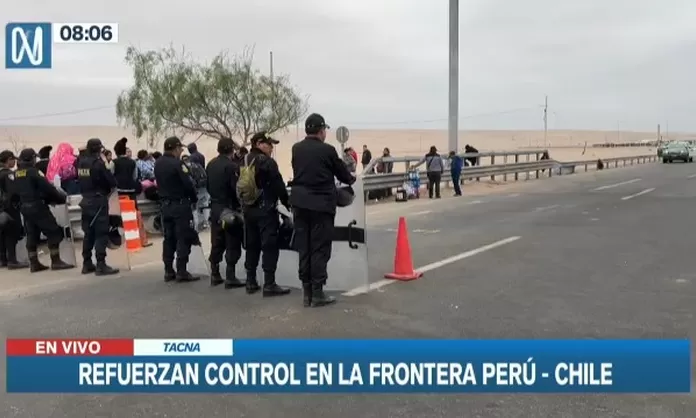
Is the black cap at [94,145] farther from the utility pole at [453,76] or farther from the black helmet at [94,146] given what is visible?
the utility pole at [453,76]

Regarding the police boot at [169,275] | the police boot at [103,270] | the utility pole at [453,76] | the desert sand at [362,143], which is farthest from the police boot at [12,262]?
the utility pole at [453,76]

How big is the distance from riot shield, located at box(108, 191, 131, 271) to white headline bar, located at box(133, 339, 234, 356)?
414 cm

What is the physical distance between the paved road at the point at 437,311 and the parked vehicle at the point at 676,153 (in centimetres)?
4413

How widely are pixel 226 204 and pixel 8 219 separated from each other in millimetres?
3884

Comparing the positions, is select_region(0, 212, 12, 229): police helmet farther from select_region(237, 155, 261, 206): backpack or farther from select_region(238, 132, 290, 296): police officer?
select_region(237, 155, 261, 206): backpack

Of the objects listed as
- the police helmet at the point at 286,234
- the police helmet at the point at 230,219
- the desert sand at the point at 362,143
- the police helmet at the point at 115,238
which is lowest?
the police helmet at the point at 115,238

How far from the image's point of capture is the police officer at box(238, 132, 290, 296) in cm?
765

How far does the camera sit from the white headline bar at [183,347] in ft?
18.9

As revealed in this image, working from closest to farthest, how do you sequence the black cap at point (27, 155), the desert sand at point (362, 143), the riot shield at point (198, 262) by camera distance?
the riot shield at point (198, 262) < the black cap at point (27, 155) < the desert sand at point (362, 143)

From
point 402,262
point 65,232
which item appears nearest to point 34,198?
point 65,232

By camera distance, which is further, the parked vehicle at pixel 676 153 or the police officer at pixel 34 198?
the parked vehicle at pixel 676 153

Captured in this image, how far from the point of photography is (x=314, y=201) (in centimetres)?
712

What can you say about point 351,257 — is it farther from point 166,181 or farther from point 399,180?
point 399,180

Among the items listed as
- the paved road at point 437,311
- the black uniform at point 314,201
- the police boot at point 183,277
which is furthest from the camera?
the police boot at point 183,277
